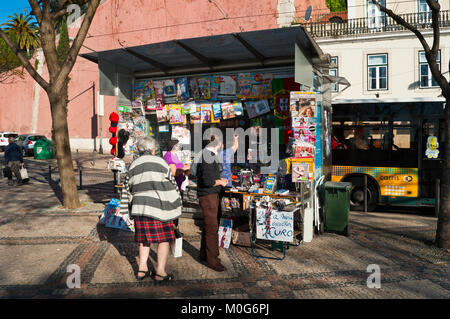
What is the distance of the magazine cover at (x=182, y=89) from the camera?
8.62m

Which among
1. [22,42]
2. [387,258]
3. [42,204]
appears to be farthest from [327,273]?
[22,42]

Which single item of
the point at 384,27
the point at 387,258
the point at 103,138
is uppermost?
the point at 384,27

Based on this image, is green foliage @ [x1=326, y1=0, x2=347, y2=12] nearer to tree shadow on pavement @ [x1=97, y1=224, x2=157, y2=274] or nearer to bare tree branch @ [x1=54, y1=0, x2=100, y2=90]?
bare tree branch @ [x1=54, y1=0, x2=100, y2=90]

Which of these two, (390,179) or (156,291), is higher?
(390,179)

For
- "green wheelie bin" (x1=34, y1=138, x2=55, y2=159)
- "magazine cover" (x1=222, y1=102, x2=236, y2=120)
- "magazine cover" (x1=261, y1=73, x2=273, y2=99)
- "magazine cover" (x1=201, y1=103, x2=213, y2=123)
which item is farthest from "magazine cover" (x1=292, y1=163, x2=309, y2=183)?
"green wheelie bin" (x1=34, y1=138, x2=55, y2=159)

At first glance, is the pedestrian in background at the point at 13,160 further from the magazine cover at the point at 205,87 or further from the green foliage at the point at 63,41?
the green foliage at the point at 63,41

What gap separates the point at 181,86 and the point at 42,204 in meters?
5.07

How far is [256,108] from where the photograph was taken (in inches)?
311

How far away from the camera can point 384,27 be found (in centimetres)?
2186

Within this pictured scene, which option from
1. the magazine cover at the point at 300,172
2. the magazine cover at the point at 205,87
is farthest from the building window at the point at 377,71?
the magazine cover at the point at 300,172

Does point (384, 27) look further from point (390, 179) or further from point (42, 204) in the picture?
point (42, 204)

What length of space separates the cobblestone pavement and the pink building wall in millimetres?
19847

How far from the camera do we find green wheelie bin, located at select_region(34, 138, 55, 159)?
24109 mm

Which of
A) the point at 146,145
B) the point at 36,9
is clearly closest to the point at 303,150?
the point at 146,145
